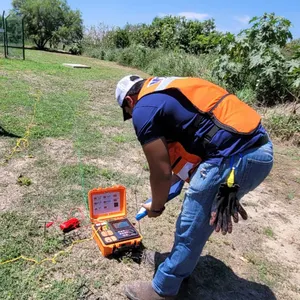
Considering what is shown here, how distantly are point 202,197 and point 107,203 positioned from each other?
47.7 inches

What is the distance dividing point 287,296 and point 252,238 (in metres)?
0.64

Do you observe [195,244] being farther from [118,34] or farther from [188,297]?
[118,34]

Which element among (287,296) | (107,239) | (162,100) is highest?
(162,100)

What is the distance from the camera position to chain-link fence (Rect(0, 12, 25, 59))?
13789 mm

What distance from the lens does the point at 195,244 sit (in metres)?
1.73

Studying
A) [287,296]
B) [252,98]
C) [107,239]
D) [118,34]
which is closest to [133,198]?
[107,239]

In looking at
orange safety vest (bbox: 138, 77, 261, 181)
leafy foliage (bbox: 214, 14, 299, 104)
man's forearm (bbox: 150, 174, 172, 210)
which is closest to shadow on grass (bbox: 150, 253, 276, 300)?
man's forearm (bbox: 150, 174, 172, 210)

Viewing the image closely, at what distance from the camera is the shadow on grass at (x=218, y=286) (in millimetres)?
2186

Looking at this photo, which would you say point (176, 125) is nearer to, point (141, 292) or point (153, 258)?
point (141, 292)

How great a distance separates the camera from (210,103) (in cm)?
158

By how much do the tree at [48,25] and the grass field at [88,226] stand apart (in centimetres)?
2115

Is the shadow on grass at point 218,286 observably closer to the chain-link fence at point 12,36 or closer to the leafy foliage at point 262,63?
the leafy foliage at point 262,63

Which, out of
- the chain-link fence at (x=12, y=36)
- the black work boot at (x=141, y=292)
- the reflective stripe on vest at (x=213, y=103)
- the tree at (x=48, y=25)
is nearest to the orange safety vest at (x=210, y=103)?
the reflective stripe on vest at (x=213, y=103)

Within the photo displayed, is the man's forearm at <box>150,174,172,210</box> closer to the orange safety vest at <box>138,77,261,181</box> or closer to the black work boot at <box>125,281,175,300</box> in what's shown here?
the orange safety vest at <box>138,77,261,181</box>
